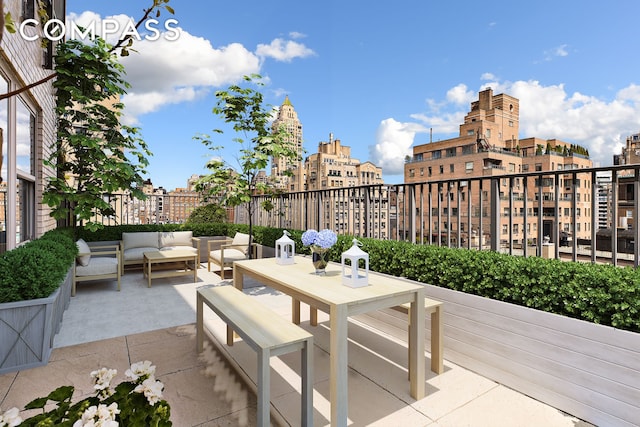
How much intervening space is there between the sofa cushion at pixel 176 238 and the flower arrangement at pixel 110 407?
19.8 feet

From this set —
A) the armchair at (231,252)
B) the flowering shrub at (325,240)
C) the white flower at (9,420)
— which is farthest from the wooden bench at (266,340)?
the armchair at (231,252)

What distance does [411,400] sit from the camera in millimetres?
2254

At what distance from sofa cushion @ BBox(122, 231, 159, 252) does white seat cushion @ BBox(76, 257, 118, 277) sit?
3.80 feet

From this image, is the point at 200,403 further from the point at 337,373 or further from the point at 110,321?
the point at 110,321

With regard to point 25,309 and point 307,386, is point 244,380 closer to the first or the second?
point 307,386

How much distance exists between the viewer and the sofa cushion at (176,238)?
6680 millimetres

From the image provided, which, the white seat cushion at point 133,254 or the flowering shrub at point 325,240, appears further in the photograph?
the white seat cushion at point 133,254

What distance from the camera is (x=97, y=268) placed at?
16.1 feet

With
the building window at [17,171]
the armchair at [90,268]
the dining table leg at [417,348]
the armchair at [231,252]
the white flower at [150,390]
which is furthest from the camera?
the armchair at [231,252]

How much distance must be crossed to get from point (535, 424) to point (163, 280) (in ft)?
18.6

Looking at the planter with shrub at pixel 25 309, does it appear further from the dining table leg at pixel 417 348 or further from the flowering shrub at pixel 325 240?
the dining table leg at pixel 417 348

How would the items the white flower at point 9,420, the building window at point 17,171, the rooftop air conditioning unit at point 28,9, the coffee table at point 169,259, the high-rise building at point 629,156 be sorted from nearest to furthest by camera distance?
the white flower at point 9,420
the building window at point 17,171
the rooftop air conditioning unit at point 28,9
the coffee table at point 169,259
the high-rise building at point 629,156

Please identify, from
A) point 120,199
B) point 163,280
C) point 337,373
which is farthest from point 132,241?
point 337,373

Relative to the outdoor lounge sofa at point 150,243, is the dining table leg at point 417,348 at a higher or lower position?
lower
